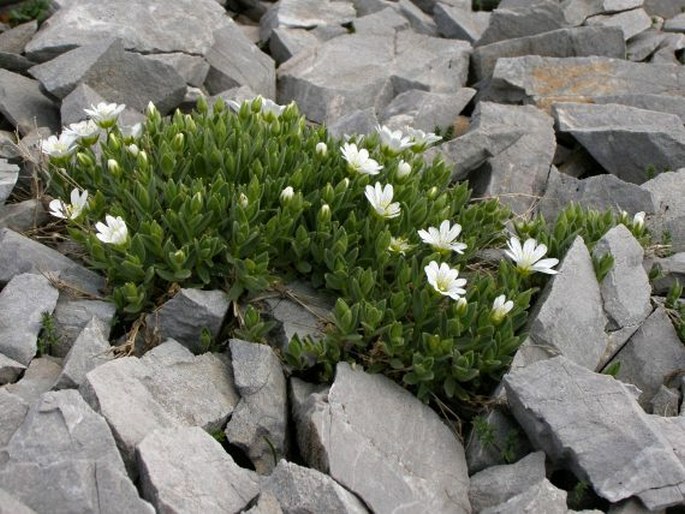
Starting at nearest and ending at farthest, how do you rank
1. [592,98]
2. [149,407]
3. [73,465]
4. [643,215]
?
1. [73,465]
2. [149,407]
3. [643,215]
4. [592,98]

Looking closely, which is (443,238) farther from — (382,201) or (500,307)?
(500,307)

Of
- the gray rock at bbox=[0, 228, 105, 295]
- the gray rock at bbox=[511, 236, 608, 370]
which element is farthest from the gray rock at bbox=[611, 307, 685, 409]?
the gray rock at bbox=[0, 228, 105, 295]

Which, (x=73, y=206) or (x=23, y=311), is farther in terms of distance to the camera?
(x=73, y=206)

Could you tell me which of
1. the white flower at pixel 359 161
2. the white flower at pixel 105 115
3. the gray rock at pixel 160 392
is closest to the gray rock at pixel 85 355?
the gray rock at pixel 160 392

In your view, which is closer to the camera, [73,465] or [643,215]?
[73,465]

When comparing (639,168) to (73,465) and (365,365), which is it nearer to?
(365,365)

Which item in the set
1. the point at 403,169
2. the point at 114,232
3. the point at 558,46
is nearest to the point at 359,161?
the point at 403,169

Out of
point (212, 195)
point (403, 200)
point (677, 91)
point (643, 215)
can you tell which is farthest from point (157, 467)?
point (677, 91)
